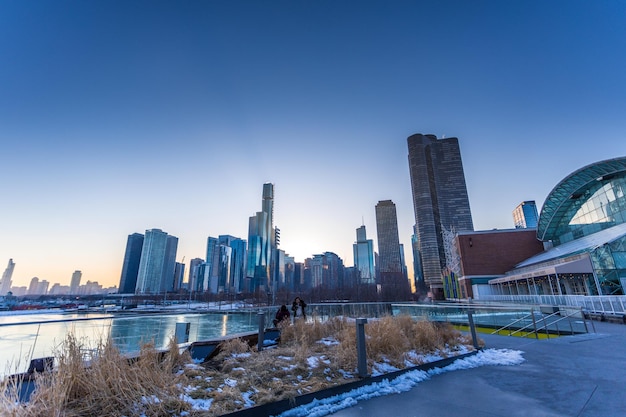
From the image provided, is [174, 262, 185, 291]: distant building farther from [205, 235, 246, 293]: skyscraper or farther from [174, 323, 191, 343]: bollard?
[174, 323, 191, 343]: bollard

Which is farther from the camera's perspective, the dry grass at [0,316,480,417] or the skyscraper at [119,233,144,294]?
the skyscraper at [119,233,144,294]

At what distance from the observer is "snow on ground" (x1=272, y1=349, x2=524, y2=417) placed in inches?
144

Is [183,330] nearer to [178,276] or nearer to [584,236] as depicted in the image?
[584,236]

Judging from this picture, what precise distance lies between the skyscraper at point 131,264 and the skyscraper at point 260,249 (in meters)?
70.1

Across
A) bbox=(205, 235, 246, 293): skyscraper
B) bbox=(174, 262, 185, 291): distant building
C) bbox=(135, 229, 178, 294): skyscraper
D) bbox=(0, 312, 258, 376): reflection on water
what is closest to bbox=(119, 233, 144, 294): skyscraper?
bbox=(135, 229, 178, 294): skyscraper

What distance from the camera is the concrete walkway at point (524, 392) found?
3412mm

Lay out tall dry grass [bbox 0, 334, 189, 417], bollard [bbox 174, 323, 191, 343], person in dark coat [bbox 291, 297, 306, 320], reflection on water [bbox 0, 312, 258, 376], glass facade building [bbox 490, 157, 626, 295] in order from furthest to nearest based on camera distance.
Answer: glass facade building [bbox 490, 157, 626, 295] → person in dark coat [bbox 291, 297, 306, 320] → bollard [bbox 174, 323, 191, 343] → reflection on water [bbox 0, 312, 258, 376] → tall dry grass [bbox 0, 334, 189, 417]

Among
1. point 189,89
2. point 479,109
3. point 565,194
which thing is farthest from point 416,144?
point 189,89

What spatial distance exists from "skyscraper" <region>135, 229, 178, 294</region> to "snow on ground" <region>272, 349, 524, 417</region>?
16036 centimetres

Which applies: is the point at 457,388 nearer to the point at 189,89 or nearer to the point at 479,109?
the point at 189,89

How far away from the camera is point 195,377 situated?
4.67 m

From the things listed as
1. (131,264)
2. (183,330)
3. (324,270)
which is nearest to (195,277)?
(131,264)

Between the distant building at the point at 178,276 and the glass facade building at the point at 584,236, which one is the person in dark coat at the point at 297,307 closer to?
the glass facade building at the point at 584,236

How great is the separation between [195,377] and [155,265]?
548 ft
